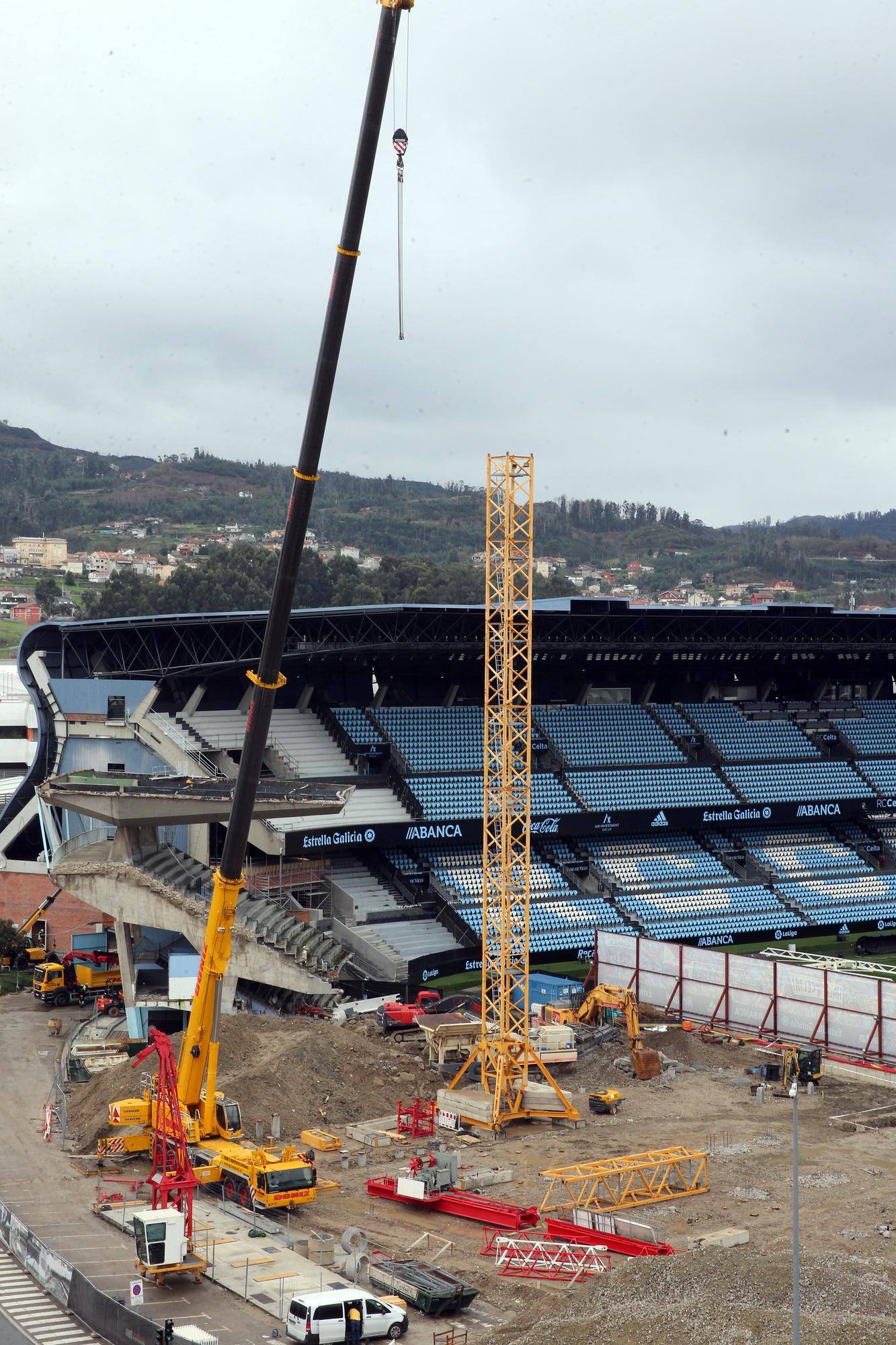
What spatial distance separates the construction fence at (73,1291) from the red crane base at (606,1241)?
838 centimetres

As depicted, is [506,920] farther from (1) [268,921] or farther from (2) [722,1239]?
(2) [722,1239]

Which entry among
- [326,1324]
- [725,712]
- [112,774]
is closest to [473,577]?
[725,712]

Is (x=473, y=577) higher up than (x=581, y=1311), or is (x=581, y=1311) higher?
(x=473, y=577)

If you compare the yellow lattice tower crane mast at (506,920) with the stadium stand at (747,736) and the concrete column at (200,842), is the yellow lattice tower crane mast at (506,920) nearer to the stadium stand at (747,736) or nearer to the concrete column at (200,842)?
the concrete column at (200,842)

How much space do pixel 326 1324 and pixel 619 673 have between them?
54.4 m

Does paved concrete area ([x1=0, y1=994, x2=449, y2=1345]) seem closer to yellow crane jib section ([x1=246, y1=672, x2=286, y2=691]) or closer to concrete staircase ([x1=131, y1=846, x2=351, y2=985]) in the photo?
yellow crane jib section ([x1=246, y1=672, x2=286, y2=691])

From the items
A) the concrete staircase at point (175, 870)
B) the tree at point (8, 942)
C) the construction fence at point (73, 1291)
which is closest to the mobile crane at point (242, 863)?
the construction fence at point (73, 1291)

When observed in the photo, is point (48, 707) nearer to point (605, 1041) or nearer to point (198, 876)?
point (198, 876)

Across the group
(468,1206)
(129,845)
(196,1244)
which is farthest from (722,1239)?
(129,845)

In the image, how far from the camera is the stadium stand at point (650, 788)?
6831cm

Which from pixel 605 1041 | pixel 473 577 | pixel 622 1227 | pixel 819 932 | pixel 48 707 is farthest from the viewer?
pixel 473 577

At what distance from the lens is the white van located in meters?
24.5

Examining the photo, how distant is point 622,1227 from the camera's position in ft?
101

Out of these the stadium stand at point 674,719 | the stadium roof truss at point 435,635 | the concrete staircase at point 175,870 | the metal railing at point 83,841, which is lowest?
the concrete staircase at point 175,870
